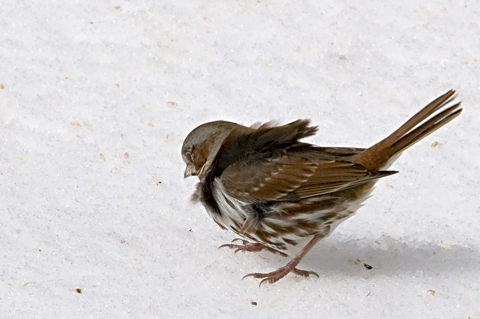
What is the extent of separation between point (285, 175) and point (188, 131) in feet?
4.99

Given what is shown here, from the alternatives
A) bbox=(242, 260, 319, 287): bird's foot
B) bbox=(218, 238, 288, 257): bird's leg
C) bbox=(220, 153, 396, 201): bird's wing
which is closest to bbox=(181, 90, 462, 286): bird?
bbox=(220, 153, 396, 201): bird's wing

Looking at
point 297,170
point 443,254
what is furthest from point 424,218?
point 297,170

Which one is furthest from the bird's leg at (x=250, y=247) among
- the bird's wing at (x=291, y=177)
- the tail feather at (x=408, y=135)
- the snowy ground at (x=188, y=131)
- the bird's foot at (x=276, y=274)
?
the tail feather at (x=408, y=135)

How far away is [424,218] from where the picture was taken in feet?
14.5

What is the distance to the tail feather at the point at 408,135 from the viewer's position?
12.4ft

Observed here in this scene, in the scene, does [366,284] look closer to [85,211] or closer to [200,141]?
[200,141]

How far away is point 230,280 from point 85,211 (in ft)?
3.67

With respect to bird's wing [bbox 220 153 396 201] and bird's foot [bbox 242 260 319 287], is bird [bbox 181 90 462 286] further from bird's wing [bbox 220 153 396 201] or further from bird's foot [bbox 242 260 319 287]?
bird's foot [bbox 242 260 319 287]

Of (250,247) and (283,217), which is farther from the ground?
(283,217)

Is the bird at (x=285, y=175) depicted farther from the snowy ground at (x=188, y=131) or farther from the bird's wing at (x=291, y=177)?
the snowy ground at (x=188, y=131)

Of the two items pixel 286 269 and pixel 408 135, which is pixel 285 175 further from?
pixel 408 135

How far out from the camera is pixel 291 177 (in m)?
3.74

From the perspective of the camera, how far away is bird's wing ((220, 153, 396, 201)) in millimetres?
3686

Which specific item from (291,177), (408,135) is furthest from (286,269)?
(408,135)
